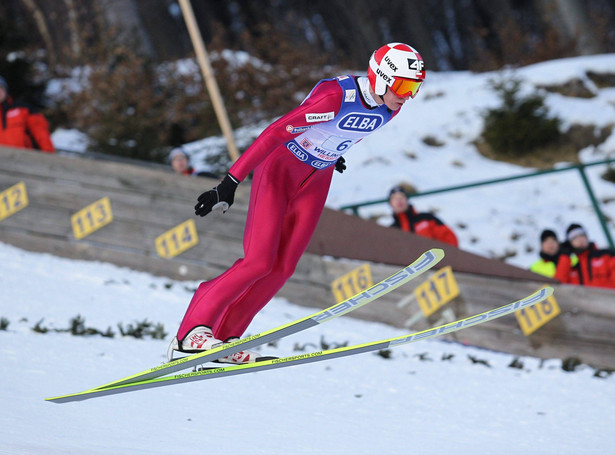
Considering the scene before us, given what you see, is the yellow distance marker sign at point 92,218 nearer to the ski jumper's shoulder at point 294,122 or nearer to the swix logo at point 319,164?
the swix logo at point 319,164

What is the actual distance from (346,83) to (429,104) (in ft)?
27.8

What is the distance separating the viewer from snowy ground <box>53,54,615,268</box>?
9016 millimetres

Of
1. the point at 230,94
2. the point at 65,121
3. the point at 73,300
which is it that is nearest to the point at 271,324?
the point at 73,300

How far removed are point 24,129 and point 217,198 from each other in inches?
197

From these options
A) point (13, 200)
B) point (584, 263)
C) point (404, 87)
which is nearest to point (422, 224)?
point (584, 263)

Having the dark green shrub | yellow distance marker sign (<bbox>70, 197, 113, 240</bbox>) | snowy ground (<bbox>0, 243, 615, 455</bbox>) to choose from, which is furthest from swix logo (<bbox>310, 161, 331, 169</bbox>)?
the dark green shrub

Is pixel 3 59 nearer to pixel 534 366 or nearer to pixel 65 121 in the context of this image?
pixel 65 121

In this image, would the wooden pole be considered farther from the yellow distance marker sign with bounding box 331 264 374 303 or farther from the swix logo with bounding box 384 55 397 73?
the swix logo with bounding box 384 55 397 73

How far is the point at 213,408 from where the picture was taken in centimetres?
442

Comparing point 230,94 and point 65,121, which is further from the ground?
point 65,121

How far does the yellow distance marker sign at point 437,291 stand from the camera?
6.61m

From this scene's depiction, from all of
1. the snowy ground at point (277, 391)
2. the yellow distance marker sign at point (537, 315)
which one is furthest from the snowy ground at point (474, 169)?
the yellow distance marker sign at point (537, 315)

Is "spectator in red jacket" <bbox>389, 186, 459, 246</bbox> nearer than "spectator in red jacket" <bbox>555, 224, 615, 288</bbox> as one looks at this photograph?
No

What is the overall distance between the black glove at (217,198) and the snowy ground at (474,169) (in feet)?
18.9
